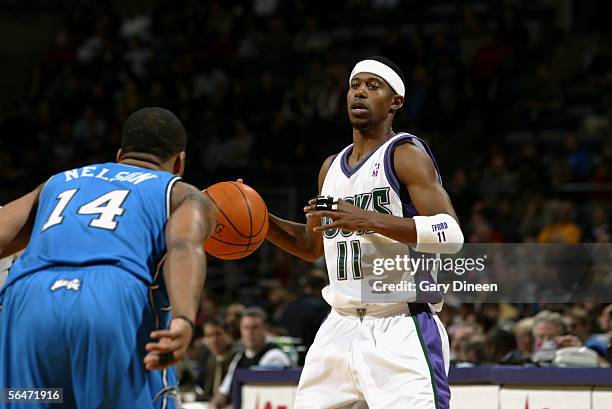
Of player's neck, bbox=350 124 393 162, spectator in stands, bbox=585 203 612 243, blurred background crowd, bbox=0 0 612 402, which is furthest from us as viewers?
blurred background crowd, bbox=0 0 612 402

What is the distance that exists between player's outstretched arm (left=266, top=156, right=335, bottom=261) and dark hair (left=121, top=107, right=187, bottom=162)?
67.3 inches

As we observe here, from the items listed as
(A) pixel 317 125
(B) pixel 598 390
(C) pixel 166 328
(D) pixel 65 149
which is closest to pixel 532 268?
(B) pixel 598 390

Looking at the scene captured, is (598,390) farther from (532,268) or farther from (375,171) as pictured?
(375,171)

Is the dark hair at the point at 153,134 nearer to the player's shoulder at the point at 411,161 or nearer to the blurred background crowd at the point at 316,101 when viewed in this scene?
the player's shoulder at the point at 411,161

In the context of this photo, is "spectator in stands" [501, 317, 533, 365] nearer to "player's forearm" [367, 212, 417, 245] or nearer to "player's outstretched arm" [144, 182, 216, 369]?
"player's forearm" [367, 212, 417, 245]

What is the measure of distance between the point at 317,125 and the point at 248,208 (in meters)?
10.5

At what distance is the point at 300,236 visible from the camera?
633 centimetres

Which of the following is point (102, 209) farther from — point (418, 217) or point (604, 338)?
point (604, 338)

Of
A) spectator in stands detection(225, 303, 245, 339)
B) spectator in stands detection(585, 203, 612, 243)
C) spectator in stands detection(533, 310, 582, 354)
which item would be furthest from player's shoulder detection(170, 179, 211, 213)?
spectator in stands detection(585, 203, 612, 243)

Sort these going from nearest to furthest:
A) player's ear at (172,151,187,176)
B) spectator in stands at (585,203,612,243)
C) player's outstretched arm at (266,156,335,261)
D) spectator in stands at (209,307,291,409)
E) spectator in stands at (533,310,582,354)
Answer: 1. player's ear at (172,151,187,176)
2. player's outstretched arm at (266,156,335,261)
3. spectator in stands at (533,310,582,354)
4. spectator in stands at (209,307,291,409)
5. spectator in stands at (585,203,612,243)

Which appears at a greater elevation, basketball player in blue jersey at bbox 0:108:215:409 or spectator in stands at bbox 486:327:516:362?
spectator in stands at bbox 486:327:516:362

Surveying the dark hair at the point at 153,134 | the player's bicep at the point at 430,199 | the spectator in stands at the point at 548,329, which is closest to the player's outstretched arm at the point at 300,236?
the player's bicep at the point at 430,199

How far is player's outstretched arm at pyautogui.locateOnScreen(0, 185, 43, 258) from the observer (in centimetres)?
457

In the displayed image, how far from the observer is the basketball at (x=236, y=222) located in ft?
19.9
